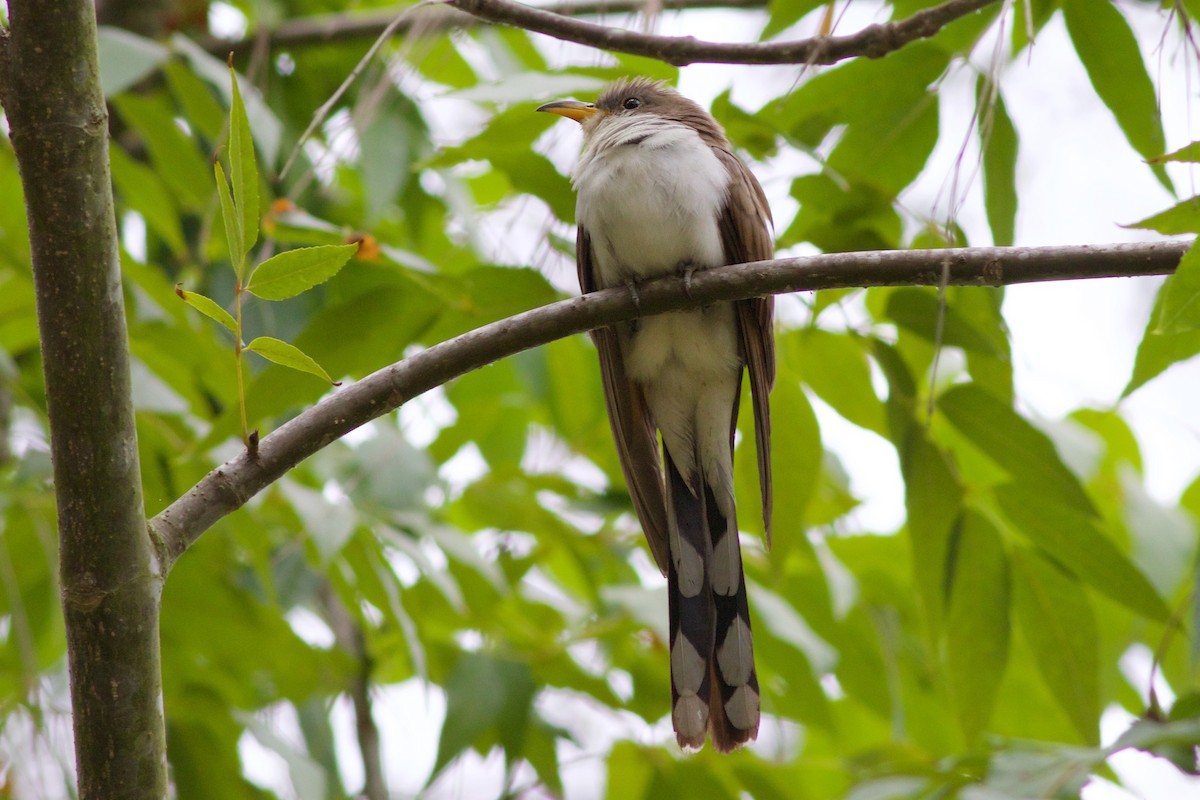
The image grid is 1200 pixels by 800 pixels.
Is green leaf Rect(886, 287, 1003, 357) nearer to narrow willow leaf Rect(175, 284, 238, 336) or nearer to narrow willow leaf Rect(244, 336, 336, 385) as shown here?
narrow willow leaf Rect(244, 336, 336, 385)

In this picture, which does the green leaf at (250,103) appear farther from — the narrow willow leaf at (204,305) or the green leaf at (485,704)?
the green leaf at (485,704)

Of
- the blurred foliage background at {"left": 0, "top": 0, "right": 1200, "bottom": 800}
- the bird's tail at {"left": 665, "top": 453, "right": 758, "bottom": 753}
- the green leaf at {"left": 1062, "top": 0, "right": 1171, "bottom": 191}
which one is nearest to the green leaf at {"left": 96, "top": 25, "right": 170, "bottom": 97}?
the blurred foliage background at {"left": 0, "top": 0, "right": 1200, "bottom": 800}

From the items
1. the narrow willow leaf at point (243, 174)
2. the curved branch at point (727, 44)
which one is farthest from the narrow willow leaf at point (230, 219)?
the curved branch at point (727, 44)

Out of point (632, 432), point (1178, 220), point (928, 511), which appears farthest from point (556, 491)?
point (1178, 220)

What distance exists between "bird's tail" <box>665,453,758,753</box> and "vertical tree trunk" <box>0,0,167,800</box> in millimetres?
1582

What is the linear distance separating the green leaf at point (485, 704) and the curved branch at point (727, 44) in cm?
191

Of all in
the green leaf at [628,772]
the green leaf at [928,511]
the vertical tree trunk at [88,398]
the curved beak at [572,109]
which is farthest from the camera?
the green leaf at [628,772]

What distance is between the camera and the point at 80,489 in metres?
1.83

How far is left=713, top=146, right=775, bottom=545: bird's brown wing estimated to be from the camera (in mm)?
3035

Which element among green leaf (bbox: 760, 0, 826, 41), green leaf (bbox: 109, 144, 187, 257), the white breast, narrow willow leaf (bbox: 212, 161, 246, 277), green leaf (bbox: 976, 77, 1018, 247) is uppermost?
green leaf (bbox: 109, 144, 187, 257)

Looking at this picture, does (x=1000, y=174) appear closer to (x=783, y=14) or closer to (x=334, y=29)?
(x=783, y=14)

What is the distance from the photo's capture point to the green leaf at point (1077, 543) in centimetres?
296

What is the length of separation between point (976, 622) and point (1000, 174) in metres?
1.14

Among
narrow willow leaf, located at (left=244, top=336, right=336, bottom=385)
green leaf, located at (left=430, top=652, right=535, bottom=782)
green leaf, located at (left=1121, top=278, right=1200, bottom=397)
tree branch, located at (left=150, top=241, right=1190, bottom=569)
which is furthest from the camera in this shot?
green leaf, located at (left=430, top=652, right=535, bottom=782)
